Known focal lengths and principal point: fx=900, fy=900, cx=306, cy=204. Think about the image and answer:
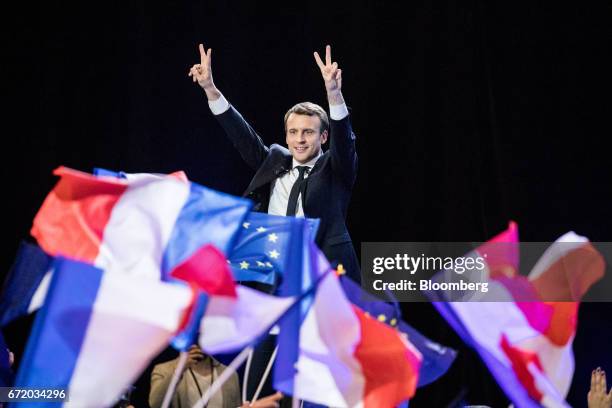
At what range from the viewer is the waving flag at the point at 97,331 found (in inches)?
87.4

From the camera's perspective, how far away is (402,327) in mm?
2773

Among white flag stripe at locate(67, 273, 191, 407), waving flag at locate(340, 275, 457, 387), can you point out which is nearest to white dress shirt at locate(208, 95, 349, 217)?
waving flag at locate(340, 275, 457, 387)

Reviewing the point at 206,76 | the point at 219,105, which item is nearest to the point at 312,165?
the point at 219,105

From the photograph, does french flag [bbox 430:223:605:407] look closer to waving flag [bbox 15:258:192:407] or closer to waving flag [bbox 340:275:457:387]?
waving flag [bbox 340:275:457:387]

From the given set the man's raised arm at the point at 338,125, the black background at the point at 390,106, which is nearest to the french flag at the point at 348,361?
the man's raised arm at the point at 338,125

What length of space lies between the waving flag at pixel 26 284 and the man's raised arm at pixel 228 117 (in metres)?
1.36

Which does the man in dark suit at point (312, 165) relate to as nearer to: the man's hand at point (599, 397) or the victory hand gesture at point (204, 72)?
the victory hand gesture at point (204, 72)

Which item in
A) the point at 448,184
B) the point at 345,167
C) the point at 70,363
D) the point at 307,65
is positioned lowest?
the point at 70,363

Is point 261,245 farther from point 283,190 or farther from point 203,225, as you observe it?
point 203,225

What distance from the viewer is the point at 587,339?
4793 mm

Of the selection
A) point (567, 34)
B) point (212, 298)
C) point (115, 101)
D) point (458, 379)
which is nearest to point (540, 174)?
point (567, 34)

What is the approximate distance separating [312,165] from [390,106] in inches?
46.9

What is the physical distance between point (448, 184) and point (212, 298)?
2.68 m

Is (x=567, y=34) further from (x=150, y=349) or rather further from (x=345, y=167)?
(x=150, y=349)
